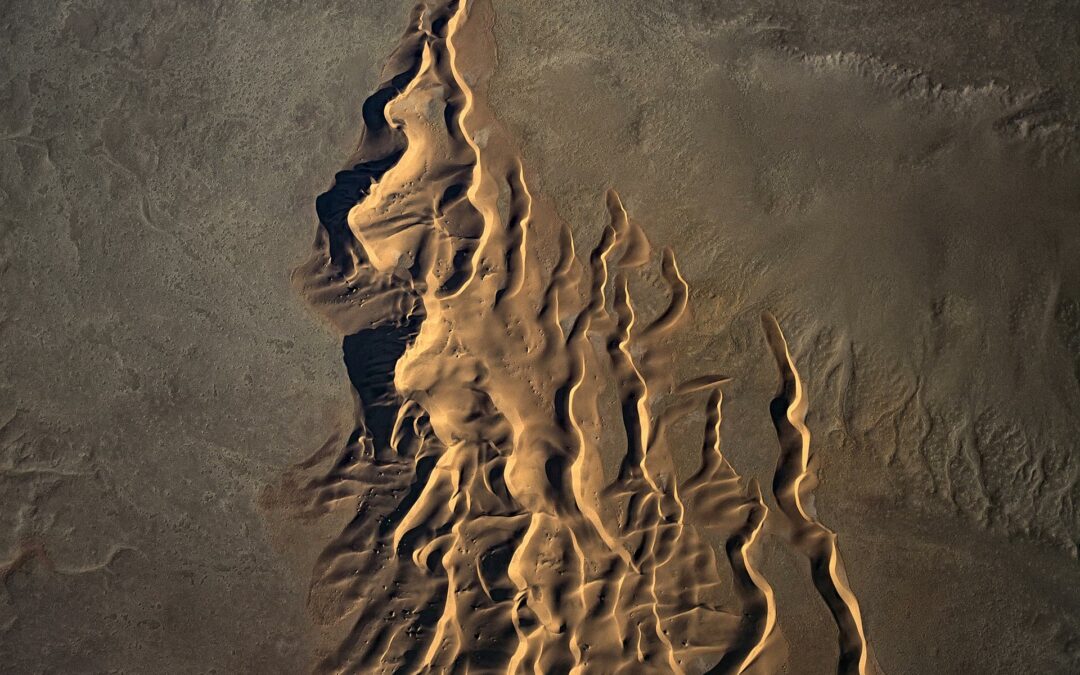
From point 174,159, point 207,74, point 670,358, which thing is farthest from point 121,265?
point 670,358

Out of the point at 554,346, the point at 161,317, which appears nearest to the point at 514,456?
the point at 554,346

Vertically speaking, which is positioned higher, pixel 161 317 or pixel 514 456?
pixel 161 317

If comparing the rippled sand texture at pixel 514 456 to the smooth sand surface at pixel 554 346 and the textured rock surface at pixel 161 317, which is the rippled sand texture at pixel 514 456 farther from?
the textured rock surface at pixel 161 317

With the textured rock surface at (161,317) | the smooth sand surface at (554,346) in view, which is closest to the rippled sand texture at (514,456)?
the smooth sand surface at (554,346)

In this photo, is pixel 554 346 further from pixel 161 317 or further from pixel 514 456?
pixel 161 317

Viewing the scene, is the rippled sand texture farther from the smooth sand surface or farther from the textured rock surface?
the textured rock surface

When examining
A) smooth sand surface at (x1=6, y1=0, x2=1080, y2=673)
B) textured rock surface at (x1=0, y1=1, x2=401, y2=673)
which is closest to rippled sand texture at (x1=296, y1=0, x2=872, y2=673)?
smooth sand surface at (x1=6, y1=0, x2=1080, y2=673)
